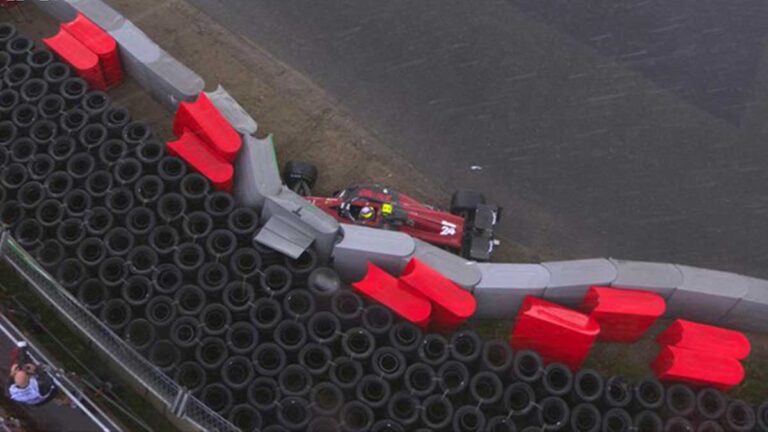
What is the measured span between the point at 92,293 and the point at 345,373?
546 cm

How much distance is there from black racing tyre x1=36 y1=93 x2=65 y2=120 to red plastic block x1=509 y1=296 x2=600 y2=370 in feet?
37.9

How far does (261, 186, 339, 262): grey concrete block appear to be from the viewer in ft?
58.9

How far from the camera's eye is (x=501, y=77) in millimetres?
23250

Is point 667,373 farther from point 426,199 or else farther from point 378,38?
point 378,38


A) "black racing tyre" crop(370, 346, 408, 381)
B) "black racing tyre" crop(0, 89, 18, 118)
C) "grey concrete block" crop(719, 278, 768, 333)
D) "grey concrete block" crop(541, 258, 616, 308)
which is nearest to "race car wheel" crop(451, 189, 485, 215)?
"grey concrete block" crop(541, 258, 616, 308)

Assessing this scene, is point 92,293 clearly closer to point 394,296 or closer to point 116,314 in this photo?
point 116,314

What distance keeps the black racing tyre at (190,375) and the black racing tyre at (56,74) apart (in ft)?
26.0

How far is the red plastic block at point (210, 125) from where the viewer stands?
18.8 metres

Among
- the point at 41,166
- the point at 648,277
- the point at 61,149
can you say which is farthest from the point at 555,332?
the point at 41,166

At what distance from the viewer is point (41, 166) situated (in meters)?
18.4

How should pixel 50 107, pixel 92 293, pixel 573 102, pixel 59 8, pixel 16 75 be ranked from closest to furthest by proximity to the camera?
pixel 92 293, pixel 50 107, pixel 16 75, pixel 59 8, pixel 573 102

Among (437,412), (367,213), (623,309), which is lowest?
(437,412)

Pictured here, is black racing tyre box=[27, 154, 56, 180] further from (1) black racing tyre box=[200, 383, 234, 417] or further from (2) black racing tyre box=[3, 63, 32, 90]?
(1) black racing tyre box=[200, 383, 234, 417]

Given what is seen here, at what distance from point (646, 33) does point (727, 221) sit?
6.29 m
